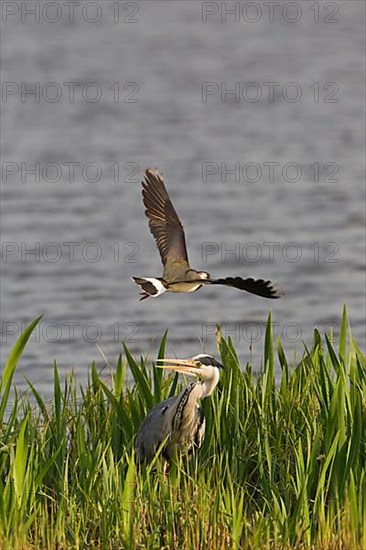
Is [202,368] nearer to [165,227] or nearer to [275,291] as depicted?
[165,227]

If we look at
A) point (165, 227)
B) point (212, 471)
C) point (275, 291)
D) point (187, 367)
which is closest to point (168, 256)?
point (165, 227)

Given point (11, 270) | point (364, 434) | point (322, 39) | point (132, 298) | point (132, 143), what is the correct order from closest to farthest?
point (364, 434)
point (132, 298)
point (11, 270)
point (132, 143)
point (322, 39)

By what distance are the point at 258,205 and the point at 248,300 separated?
11.8ft

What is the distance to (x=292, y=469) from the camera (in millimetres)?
7125

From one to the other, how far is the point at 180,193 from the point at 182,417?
10.6m

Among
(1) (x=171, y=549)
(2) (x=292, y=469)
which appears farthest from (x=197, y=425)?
(1) (x=171, y=549)

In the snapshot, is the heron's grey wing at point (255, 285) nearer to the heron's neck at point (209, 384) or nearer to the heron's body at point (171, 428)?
the heron's neck at point (209, 384)

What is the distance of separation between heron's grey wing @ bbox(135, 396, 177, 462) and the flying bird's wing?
64 cm

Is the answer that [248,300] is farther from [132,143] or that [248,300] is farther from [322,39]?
[322,39]

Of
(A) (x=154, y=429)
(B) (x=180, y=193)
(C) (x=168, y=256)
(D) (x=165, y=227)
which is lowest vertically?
(A) (x=154, y=429)

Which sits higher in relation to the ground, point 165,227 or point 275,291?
point 165,227

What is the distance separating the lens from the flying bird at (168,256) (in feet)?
21.2

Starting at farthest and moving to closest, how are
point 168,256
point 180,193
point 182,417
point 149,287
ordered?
point 180,193
point 182,417
point 168,256
point 149,287

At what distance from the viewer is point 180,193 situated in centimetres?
1764
